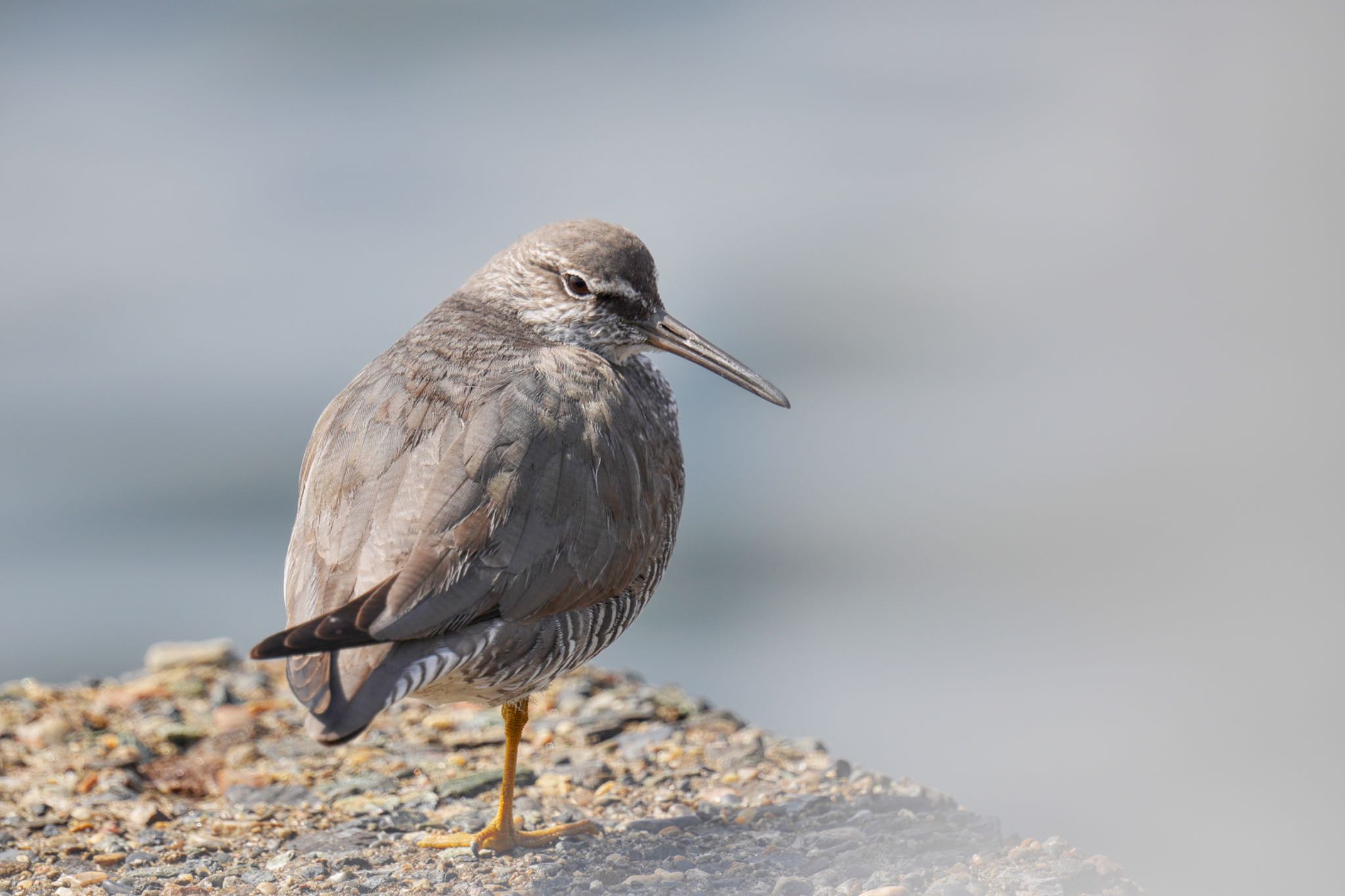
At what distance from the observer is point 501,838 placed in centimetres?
527

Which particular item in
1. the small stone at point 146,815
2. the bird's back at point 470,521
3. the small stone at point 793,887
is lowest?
the small stone at point 146,815

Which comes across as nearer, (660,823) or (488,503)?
(488,503)

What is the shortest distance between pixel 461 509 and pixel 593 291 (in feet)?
5.40

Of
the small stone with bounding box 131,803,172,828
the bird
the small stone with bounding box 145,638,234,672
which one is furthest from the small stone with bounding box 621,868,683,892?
the small stone with bounding box 145,638,234,672

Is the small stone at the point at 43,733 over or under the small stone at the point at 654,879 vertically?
over

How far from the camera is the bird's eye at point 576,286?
19.7 feet

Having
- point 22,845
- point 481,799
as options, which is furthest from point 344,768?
point 22,845

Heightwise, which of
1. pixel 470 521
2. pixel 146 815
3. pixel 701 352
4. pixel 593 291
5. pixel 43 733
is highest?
pixel 593 291

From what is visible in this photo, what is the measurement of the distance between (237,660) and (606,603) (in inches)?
134

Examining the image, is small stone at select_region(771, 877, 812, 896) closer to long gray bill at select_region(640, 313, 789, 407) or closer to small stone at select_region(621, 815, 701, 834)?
small stone at select_region(621, 815, 701, 834)

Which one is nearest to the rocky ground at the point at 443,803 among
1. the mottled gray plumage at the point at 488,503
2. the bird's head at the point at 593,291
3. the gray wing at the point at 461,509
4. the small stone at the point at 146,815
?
the small stone at the point at 146,815

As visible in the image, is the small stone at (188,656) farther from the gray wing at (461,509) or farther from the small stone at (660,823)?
the small stone at (660,823)

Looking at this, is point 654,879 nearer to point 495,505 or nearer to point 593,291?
point 495,505

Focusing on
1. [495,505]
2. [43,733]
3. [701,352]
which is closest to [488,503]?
[495,505]
